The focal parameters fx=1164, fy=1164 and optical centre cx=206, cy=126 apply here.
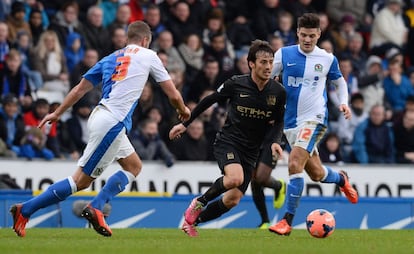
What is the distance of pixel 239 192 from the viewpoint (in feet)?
44.6

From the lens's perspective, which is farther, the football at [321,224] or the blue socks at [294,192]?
the blue socks at [294,192]

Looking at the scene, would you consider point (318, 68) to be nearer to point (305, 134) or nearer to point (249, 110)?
point (305, 134)

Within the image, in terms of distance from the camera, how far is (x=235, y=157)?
13352 millimetres

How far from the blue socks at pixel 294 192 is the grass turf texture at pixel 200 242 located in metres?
0.37

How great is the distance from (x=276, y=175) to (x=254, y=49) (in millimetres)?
6786

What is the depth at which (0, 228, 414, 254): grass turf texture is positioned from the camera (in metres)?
11.2

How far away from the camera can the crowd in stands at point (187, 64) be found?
19.7 meters

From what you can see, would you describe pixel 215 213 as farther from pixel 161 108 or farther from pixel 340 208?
pixel 161 108

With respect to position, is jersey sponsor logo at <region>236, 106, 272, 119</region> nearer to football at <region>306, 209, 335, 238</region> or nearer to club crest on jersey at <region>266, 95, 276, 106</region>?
club crest on jersey at <region>266, 95, 276, 106</region>

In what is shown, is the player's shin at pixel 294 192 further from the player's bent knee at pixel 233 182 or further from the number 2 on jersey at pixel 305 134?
the player's bent knee at pixel 233 182

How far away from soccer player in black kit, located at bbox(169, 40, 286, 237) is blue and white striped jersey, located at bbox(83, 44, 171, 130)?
2.36 feet

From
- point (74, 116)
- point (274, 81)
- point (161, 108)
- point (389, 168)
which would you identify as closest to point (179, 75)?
point (161, 108)

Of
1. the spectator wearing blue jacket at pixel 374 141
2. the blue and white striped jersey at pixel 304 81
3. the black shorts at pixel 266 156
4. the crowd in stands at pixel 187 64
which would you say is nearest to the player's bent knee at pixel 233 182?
the black shorts at pixel 266 156

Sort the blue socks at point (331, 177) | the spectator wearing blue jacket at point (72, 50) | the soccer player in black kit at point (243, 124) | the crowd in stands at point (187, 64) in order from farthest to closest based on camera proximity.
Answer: the spectator wearing blue jacket at point (72, 50) → the crowd in stands at point (187, 64) → the blue socks at point (331, 177) → the soccer player in black kit at point (243, 124)
